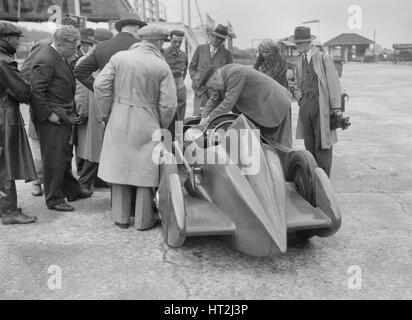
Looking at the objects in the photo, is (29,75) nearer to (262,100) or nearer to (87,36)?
(87,36)

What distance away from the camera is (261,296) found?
3.43m

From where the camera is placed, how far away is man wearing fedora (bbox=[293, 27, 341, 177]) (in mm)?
5723

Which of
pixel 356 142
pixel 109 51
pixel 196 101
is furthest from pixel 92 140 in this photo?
pixel 356 142

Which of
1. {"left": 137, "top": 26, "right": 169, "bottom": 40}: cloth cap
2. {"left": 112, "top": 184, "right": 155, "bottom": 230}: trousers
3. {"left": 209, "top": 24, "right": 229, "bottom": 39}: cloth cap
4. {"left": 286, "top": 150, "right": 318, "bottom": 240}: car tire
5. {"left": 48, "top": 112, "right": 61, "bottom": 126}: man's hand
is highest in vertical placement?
{"left": 209, "top": 24, "right": 229, "bottom": 39}: cloth cap

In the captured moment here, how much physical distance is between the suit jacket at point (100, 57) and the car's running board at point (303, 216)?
8.36ft

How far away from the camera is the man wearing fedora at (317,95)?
5.72 meters

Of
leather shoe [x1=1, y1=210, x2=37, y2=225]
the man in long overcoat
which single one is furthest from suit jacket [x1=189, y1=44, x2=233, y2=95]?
leather shoe [x1=1, y1=210, x2=37, y2=225]

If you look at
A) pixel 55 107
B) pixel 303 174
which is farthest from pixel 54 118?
pixel 303 174

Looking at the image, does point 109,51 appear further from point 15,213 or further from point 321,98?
point 321,98

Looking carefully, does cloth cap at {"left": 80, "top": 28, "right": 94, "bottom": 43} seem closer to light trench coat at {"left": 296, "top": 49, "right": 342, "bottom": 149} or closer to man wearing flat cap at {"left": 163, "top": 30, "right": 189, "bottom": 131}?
man wearing flat cap at {"left": 163, "top": 30, "right": 189, "bottom": 131}

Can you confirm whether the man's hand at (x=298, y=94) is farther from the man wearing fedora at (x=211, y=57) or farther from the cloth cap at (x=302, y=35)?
the man wearing fedora at (x=211, y=57)

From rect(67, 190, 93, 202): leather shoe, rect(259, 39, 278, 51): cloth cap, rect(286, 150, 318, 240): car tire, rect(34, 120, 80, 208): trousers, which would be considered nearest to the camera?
rect(286, 150, 318, 240): car tire

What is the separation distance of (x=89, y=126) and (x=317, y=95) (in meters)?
2.75

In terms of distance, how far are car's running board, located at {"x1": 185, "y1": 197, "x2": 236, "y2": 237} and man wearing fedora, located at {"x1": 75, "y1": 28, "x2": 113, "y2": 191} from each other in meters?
2.37
